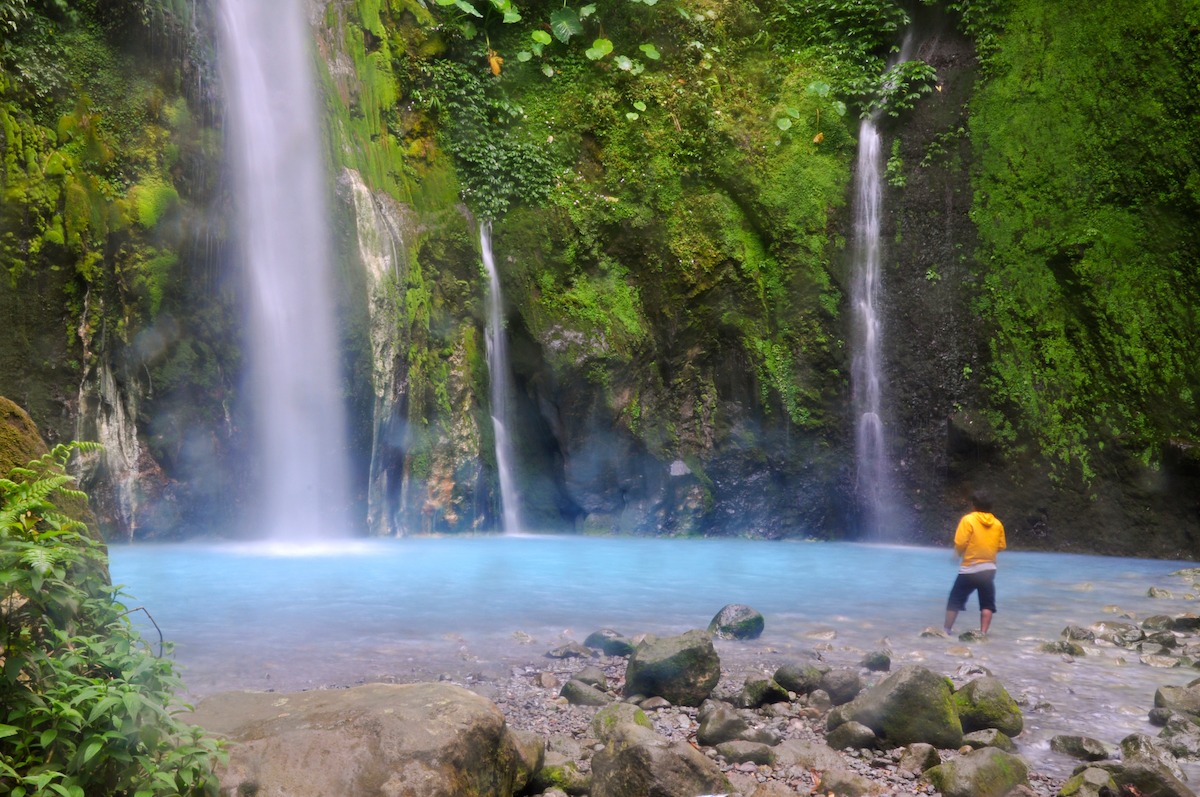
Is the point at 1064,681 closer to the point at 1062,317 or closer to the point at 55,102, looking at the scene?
the point at 1062,317

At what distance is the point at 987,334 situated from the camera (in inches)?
533

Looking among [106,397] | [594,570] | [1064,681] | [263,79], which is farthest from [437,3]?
[1064,681]

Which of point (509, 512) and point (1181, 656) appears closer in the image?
point (1181, 656)

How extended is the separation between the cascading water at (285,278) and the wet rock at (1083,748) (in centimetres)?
1049

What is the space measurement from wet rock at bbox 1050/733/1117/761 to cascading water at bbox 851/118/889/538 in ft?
34.2

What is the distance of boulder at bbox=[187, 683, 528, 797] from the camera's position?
2.72 m

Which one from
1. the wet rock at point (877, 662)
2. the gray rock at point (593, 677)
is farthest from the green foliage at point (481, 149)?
the wet rock at point (877, 662)

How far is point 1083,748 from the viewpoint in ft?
12.1

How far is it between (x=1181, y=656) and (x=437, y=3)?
1425 cm

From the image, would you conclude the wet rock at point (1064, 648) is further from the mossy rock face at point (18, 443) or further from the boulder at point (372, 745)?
the mossy rock face at point (18, 443)

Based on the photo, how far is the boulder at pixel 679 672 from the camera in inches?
173

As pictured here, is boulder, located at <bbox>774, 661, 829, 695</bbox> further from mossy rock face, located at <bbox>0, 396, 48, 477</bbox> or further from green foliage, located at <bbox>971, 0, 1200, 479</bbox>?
green foliage, located at <bbox>971, 0, 1200, 479</bbox>

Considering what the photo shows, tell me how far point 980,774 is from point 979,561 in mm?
3479

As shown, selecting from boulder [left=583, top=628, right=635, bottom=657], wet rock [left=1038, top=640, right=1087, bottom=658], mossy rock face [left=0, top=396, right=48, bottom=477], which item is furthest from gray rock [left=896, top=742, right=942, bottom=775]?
mossy rock face [left=0, top=396, right=48, bottom=477]
